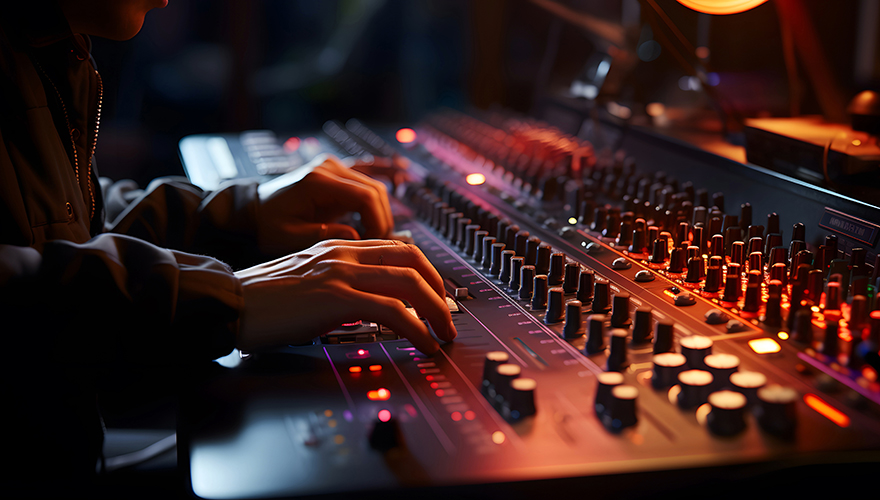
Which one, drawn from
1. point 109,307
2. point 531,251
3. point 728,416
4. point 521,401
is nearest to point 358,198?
point 531,251

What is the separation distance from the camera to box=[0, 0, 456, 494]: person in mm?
667

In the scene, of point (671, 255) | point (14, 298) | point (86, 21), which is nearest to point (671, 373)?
point (671, 255)

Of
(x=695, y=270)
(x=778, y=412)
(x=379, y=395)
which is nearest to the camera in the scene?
(x=778, y=412)

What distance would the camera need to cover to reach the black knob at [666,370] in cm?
62

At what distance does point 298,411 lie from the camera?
0.62 metres

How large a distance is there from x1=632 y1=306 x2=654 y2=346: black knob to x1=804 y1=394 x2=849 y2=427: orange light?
0.54ft

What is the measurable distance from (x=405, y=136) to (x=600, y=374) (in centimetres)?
150

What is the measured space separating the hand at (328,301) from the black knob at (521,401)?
17 centimetres

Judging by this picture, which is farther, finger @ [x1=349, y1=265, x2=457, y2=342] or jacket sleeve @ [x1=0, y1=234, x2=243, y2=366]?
finger @ [x1=349, y1=265, x2=457, y2=342]

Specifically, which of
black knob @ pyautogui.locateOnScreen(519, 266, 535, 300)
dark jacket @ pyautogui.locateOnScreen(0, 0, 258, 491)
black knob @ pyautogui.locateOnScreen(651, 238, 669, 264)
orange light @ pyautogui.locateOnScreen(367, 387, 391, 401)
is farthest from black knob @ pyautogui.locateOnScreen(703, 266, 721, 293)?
dark jacket @ pyautogui.locateOnScreen(0, 0, 258, 491)

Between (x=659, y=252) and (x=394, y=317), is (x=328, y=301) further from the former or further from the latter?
(x=659, y=252)

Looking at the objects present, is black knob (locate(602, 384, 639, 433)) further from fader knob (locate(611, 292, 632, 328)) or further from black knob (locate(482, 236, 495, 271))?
black knob (locate(482, 236, 495, 271))

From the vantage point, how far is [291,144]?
6.33 ft

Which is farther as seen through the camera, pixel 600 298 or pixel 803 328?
pixel 600 298
